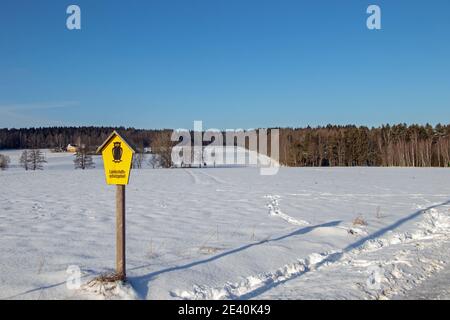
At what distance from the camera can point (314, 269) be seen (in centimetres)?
742

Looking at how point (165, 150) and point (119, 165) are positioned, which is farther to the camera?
point (165, 150)

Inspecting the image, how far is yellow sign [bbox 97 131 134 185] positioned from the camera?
5859mm

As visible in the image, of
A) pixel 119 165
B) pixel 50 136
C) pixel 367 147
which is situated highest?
pixel 50 136

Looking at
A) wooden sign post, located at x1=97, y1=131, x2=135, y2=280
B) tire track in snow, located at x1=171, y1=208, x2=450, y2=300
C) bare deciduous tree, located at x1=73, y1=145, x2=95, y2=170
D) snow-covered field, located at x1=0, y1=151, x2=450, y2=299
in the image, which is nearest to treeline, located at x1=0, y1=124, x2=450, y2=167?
bare deciduous tree, located at x1=73, y1=145, x2=95, y2=170

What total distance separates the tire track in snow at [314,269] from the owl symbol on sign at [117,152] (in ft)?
7.62

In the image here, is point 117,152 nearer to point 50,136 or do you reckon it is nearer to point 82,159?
point 82,159

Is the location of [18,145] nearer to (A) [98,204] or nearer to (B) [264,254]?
(A) [98,204]

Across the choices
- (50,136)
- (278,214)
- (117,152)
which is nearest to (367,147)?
(278,214)

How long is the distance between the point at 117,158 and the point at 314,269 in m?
4.47

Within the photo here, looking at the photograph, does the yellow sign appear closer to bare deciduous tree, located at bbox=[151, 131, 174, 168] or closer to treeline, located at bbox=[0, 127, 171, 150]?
bare deciduous tree, located at bbox=[151, 131, 174, 168]
